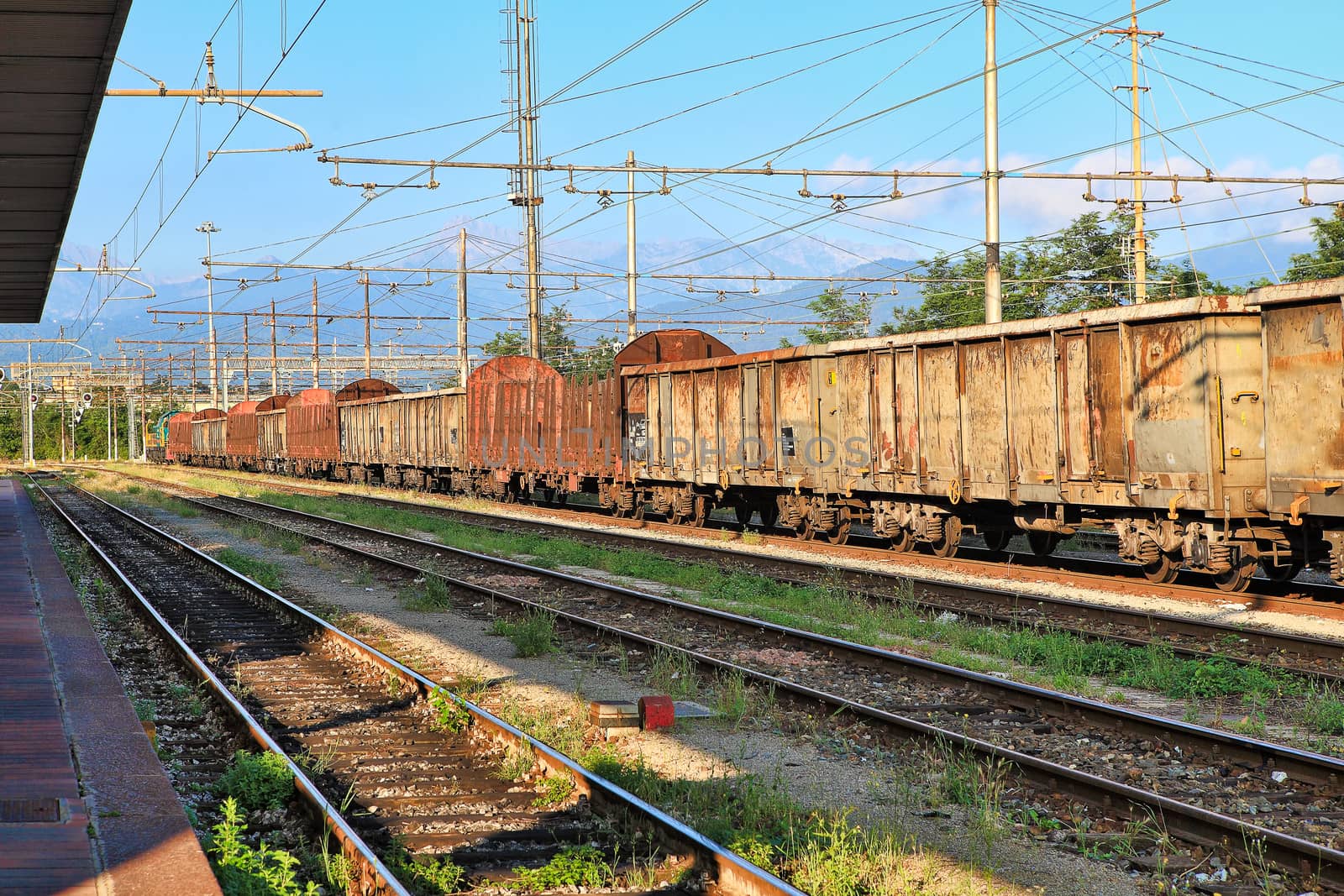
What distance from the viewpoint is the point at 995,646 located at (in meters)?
11.1

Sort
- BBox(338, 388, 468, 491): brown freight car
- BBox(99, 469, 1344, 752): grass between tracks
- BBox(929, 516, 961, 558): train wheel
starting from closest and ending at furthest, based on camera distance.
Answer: BBox(99, 469, 1344, 752): grass between tracks, BBox(929, 516, 961, 558): train wheel, BBox(338, 388, 468, 491): brown freight car

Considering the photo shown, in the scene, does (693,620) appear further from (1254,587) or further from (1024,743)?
(1254,587)

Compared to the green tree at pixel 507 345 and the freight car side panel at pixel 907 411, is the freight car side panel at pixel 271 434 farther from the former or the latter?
the freight car side panel at pixel 907 411

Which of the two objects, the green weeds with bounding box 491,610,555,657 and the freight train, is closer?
the green weeds with bounding box 491,610,555,657

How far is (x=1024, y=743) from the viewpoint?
25.5ft

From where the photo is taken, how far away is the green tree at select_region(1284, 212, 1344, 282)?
3791 cm

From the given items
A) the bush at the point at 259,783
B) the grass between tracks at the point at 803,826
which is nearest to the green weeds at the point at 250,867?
the bush at the point at 259,783

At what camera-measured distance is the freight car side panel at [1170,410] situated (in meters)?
13.3

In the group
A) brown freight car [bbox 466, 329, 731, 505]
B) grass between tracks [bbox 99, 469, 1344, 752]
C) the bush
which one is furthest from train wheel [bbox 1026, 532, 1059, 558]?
the bush

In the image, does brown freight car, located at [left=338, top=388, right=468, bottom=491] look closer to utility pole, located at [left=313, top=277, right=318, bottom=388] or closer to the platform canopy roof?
utility pole, located at [left=313, top=277, right=318, bottom=388]

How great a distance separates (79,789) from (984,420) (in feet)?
42.3

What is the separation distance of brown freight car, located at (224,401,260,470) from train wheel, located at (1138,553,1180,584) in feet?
187

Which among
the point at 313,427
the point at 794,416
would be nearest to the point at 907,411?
the point at 794,416

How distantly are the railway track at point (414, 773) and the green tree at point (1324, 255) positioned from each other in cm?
3480
